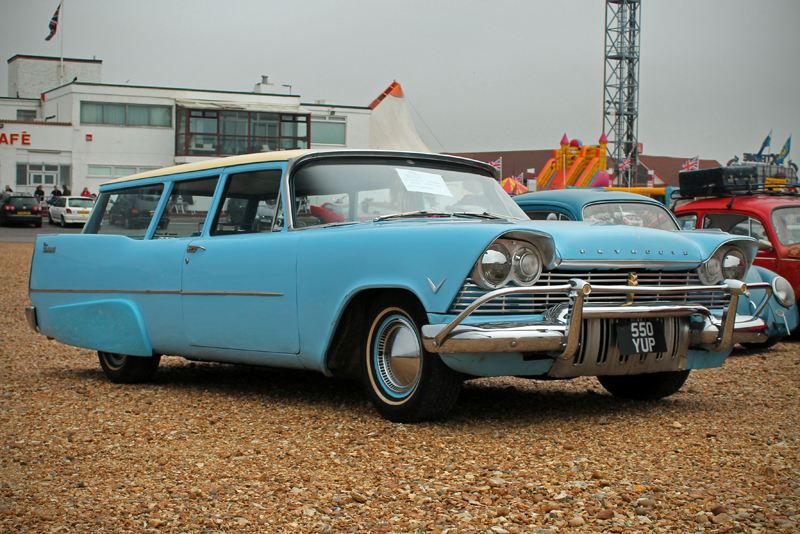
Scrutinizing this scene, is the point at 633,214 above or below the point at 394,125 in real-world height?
below

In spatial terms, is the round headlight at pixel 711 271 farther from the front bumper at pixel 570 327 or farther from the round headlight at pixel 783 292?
the round headlight at pixel 783 292

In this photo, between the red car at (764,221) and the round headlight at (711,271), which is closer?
the round headlight at (711,271)

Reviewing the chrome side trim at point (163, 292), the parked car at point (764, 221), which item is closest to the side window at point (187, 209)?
the chrome side trim at point (163, 292)

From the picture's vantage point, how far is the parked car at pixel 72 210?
1335 inches

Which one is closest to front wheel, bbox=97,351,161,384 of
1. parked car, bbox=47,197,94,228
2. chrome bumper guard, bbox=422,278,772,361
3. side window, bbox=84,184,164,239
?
side window, bbox=84,184,164,239

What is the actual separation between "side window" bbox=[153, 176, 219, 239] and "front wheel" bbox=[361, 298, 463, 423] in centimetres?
168

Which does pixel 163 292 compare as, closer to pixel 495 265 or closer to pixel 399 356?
pixel 399 356

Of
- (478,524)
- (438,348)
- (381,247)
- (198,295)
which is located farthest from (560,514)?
(198,295)

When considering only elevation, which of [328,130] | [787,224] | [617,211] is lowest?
[787,224]

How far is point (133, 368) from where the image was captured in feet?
19.2

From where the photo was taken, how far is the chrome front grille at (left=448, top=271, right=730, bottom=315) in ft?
12.5

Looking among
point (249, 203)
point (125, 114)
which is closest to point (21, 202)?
point (125, 114)

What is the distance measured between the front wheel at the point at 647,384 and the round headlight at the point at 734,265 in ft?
2.06

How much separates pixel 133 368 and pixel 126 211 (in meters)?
1.14
